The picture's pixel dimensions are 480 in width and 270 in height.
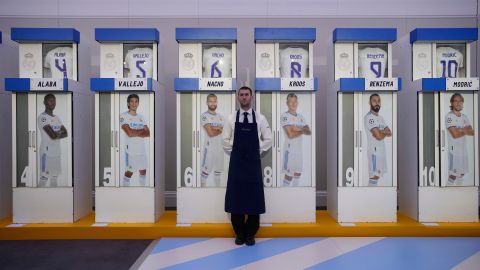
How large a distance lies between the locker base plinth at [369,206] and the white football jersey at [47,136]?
357 cm

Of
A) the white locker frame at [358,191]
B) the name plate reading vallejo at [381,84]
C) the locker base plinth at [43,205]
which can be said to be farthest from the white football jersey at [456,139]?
the locker base plinth at [43,205]

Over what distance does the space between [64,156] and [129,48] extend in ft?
5.14

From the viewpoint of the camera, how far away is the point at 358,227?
419 centimetres

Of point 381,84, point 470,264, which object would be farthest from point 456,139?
point 470,264

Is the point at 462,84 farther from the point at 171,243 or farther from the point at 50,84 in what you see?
the point at 50,84

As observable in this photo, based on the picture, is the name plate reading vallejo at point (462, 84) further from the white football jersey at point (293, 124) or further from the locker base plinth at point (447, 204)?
the white football jersey at point (293, 124)

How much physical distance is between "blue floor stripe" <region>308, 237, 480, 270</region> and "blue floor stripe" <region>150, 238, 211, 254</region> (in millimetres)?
1435

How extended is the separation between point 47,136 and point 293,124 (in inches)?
119

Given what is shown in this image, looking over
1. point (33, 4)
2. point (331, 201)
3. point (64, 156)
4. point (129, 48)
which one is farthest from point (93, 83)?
point (331, 201)

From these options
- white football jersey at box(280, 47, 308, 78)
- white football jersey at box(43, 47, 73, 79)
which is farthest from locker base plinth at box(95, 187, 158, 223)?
white football jersey at box(280, 47, 308, 78)

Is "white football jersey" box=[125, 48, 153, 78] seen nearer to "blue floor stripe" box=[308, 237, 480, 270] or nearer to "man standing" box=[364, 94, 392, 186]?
"man standing" box=[364, 94, 392, 186]

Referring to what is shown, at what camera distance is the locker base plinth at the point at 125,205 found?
4.38 m

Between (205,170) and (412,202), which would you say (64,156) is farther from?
(412,202)

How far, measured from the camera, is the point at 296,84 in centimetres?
436
